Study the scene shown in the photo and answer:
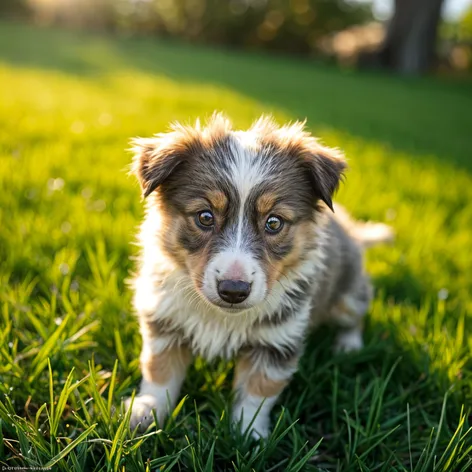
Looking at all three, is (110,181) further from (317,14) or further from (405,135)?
(317,14)

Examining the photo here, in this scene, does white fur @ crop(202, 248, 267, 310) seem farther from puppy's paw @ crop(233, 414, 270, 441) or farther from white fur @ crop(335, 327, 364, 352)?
white fur @ crop(335, 327, 364, 352)

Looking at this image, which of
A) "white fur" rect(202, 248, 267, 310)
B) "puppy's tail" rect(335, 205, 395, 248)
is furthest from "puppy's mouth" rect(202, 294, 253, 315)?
"puppy's tail" rect(335, 205, 395, 248)

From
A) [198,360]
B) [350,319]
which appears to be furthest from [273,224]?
[350,319]

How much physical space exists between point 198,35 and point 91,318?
3397 centimetres

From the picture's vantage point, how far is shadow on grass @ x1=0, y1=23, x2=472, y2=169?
986cm

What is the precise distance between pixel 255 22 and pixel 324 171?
3417 cm

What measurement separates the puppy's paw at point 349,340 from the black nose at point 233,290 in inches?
Answer: 48.6

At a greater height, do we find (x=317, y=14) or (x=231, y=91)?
(x=317, y=14)

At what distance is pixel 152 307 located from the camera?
2.65m

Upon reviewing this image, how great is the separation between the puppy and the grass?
7.1 inches

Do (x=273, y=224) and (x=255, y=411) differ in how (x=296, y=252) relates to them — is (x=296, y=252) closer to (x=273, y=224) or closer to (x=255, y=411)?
(x=273, y=224)

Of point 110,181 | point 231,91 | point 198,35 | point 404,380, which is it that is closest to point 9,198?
point 110,181

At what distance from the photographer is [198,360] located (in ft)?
9.39

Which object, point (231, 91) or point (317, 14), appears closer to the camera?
point (231, 91)
